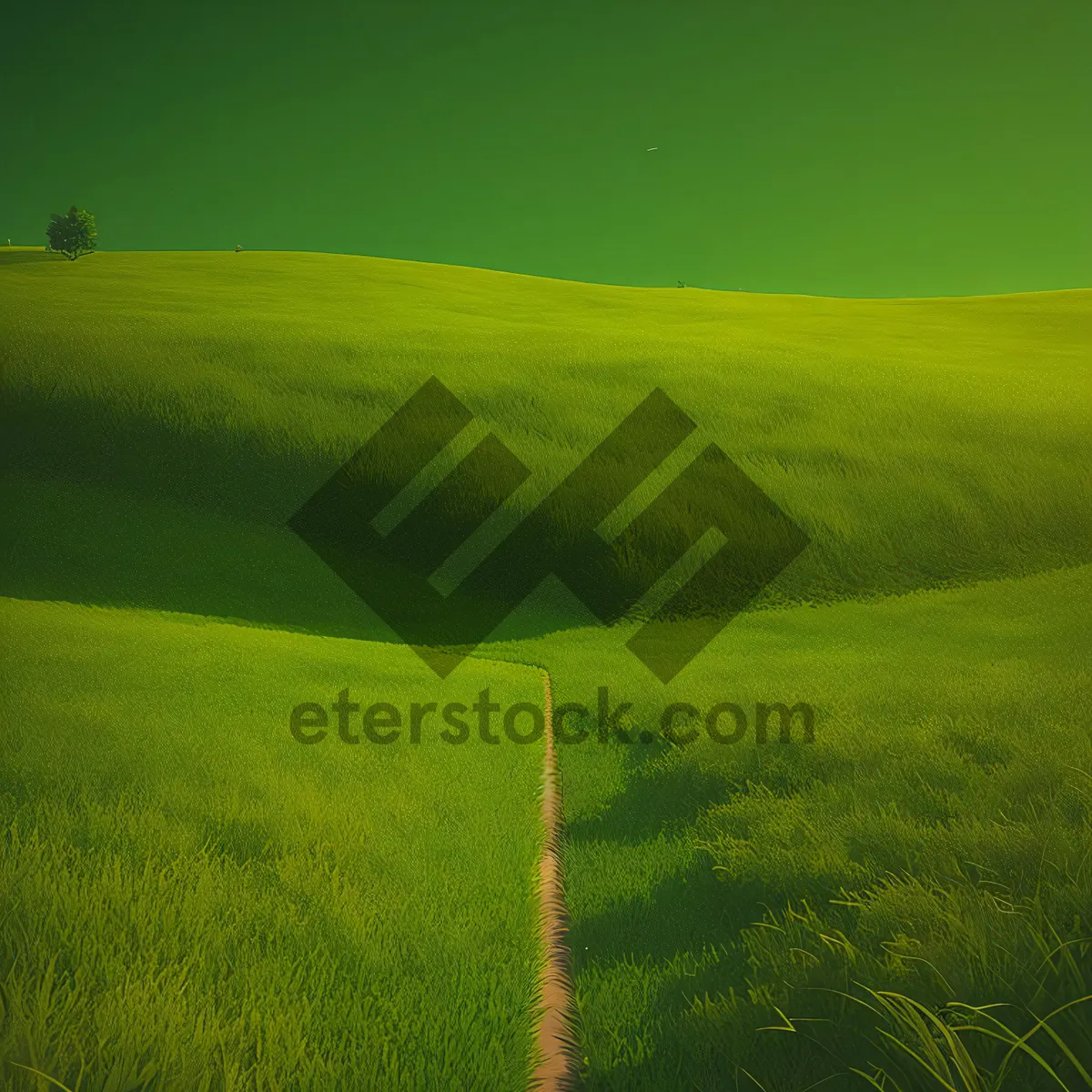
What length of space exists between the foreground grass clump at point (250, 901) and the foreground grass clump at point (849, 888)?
26.1 inches

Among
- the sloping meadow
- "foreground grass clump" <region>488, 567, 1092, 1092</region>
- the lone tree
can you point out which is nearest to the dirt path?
"foreground grass clump" <region>488, 567, 1092, 1092</region>

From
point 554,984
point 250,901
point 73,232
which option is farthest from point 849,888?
point 73,232

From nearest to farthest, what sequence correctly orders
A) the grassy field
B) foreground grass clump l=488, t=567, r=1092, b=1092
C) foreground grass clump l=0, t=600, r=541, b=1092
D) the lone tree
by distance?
foreground grass clump l=488, t=567, r=1092, b=1092
foreground grass clump l=0, t=600, r=541, b=1092
the grassy field
the lone tree

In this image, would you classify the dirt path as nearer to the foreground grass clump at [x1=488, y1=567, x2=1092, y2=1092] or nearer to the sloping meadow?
the foreground grass clump at [x1=488, y1=567, x2=1092, y2=1092]

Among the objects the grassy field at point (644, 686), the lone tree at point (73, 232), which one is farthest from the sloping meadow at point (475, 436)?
the lone tree at point (73, 232)

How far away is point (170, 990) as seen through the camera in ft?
12.5

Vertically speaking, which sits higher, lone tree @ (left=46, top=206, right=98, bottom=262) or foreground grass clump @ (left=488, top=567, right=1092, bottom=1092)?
foreground grass clump @ (left=488, top=567, right=1092, bottom=1092)

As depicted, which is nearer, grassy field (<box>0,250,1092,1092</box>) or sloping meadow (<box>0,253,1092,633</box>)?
grassy field (<box>0,250,1092,1092</box>)

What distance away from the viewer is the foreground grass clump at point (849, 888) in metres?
3.33

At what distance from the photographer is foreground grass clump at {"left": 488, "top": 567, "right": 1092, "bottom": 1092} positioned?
333 centimetres

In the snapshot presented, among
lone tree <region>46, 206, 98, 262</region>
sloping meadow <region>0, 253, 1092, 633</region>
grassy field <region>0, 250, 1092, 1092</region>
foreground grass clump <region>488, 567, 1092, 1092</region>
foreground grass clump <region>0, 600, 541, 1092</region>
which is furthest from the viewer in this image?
lone tree <region>46, 206, 98, 262</region>

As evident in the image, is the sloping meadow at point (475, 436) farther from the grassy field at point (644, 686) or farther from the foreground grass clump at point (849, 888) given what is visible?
the foreground grass clump at point (849, 888)

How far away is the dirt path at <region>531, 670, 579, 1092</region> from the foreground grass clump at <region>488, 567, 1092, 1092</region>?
4.0 inches

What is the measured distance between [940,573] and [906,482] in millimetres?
2971
